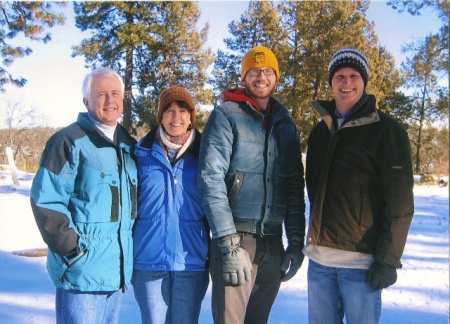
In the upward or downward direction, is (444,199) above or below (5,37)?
below

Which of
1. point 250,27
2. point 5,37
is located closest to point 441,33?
point 5,37

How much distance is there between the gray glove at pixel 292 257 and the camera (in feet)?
8.13

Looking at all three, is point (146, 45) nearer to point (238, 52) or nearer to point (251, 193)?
point (238, 52)

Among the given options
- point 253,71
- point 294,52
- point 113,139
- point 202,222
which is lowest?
point 202,222

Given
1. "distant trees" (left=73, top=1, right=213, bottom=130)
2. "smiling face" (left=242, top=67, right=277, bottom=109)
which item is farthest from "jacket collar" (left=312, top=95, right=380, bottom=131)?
"distant trees" (left=73, top=1, right=213, bottom=130)

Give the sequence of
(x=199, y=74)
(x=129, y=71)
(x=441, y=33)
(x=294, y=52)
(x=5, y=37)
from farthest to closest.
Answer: (x=294, y=52)
(x=199, y=74)
(x=129, y=71)
(x=5, y=37)
(x=441, y=33)

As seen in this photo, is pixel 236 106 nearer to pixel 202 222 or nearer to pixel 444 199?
pixel 202 222

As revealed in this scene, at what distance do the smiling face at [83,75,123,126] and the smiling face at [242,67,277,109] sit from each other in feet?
2.73

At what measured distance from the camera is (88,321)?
87.1 inches

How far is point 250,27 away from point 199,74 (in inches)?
229

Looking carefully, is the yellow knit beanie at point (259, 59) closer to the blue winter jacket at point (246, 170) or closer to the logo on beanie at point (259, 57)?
the logo on beanie at point (259, 57)

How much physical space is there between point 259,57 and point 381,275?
4.79ft

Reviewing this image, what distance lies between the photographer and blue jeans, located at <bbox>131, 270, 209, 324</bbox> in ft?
7.81

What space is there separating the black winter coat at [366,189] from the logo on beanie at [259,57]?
0.60 metres
